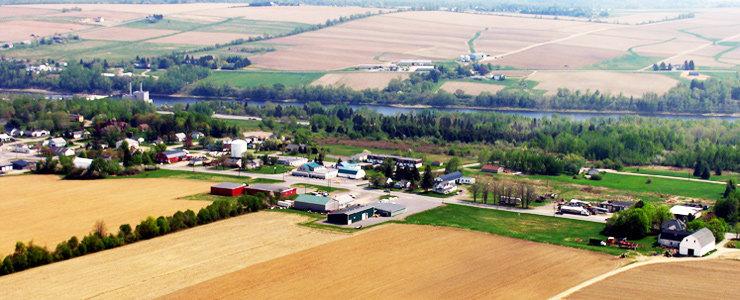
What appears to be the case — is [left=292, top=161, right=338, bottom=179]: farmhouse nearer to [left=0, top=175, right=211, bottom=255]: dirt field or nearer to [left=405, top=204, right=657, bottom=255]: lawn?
[left=0, top=175, right=211, bottom=255]: dirt field

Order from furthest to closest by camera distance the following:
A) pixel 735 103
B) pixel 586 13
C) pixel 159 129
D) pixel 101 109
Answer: pixel 586 13
pixel 735 103
pixel 101 109
pixel 159 129

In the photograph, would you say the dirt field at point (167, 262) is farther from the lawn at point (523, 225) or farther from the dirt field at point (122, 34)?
the dirt field at point (122, 34)

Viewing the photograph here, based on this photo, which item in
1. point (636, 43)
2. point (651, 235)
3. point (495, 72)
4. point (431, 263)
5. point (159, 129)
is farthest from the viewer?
point (636, 43)

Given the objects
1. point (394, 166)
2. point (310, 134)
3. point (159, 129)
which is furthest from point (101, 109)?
point (394, 166)

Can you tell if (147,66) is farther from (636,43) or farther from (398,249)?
(398,249)

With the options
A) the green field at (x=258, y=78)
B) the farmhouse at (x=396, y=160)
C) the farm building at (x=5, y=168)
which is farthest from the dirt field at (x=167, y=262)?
the green field at (x=258, y=78)

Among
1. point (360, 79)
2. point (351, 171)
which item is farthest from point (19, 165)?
point (360, 79)

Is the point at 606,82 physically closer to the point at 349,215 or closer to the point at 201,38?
the point at 201,38
